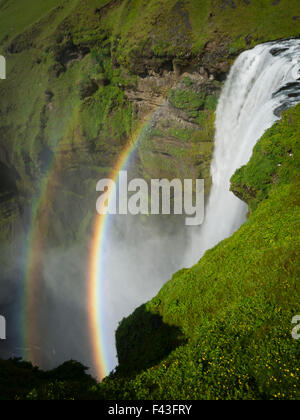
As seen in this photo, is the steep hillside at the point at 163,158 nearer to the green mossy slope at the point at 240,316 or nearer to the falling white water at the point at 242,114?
the green mossy slope at the point at 240,316

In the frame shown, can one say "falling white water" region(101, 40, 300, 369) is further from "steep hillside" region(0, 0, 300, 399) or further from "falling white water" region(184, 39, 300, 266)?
"steep hillside" region(0, 0, 300, 399)

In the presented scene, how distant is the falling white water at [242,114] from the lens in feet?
49.2

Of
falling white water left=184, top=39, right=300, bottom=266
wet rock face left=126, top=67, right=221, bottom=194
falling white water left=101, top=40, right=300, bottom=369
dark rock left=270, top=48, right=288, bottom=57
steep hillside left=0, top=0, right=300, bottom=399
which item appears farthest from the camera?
wet rock face left=126, top=67, right=221, bottom=194

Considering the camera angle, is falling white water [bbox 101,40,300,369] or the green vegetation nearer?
the green vegetation

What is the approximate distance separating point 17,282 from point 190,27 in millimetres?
43437

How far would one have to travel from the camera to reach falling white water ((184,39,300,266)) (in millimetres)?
15008

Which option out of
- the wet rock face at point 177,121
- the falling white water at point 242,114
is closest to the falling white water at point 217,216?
the falling white water at point 242,114

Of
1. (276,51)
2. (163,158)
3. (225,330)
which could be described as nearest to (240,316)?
(225,330)

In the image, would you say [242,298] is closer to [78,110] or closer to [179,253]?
[179,253]

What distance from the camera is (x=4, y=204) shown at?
48.8m

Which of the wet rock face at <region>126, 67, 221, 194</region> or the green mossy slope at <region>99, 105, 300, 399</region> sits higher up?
the wet rock face at <region>126, 67, 221, 194</region>

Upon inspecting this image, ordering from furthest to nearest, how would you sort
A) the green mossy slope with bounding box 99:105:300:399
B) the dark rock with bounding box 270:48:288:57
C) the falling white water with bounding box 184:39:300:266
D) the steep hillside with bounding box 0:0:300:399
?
the dark rock with bounding box 270:48:288:57, the falling white water with bounding box 184:39:300:266, the steep hillside with bounding box 0:0:300:399, the green mossy slope with bounding box 99:105:300:399

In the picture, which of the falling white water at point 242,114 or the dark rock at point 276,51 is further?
the dark rock at point 276,51

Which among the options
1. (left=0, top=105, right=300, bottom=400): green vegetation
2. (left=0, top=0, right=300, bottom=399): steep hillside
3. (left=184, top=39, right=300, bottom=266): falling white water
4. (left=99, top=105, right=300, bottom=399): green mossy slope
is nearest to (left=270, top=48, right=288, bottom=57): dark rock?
(left=184, top=39, right=300, bottom=266): falling white water
